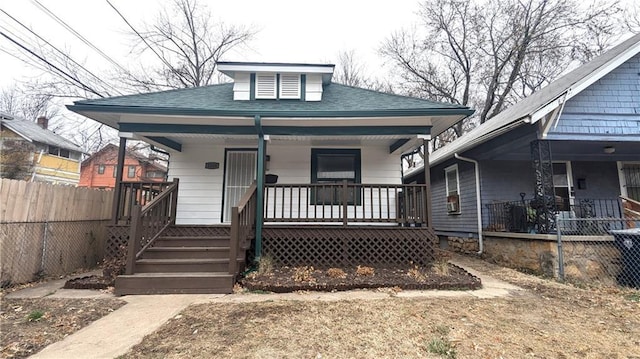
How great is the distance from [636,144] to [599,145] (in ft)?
2.54

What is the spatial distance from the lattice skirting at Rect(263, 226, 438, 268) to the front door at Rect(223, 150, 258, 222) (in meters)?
1.72

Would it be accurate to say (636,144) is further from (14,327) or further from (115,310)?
(14,327)

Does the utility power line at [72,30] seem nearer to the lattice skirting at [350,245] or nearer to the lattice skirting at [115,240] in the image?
the lattice skirting at [115,240]

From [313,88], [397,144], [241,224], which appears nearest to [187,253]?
[241,224]

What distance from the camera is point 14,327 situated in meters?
3.20

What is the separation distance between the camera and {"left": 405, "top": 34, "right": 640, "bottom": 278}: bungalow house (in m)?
6.24

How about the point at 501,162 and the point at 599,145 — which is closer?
the point at 599,145

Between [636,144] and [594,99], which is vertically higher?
[594,99]

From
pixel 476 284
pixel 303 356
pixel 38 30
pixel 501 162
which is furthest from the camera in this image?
pixel 38 30

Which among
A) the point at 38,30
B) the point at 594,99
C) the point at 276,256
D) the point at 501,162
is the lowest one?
the point at 276,256

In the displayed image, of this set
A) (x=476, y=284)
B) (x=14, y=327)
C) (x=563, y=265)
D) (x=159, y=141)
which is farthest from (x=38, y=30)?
(x=563, y=265)

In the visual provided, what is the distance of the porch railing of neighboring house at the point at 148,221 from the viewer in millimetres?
4641

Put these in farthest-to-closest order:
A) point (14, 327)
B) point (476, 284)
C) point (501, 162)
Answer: point (501, 162) < point (476, 284) < point (14, 327)

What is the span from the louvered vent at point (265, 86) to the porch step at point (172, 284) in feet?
14.8
